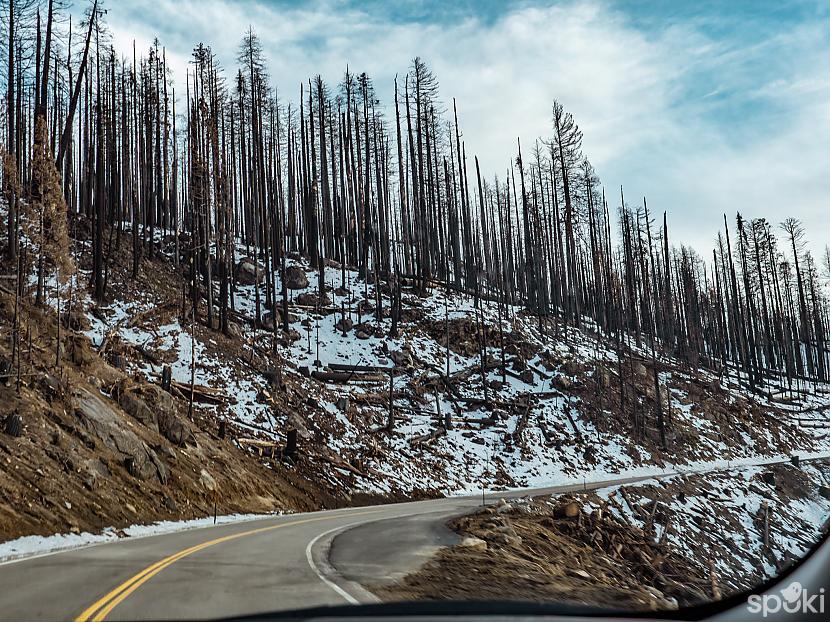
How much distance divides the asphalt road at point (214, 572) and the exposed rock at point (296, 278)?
29.6 m

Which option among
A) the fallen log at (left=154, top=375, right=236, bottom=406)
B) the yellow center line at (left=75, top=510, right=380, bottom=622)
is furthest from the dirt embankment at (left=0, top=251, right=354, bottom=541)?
the yellow center line at (left=75, top=510, right=380, bottom=622)

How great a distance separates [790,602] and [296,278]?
43123 millimetres

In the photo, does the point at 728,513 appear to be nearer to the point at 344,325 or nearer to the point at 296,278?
the point at 344,325

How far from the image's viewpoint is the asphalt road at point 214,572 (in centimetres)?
709

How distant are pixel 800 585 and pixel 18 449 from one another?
1776 centimetres

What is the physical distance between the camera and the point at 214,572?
928 centimetres

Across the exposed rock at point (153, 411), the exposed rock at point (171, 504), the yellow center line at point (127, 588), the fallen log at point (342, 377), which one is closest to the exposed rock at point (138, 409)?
the exposed rock at point (153, 411)

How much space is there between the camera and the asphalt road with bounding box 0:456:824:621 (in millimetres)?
7090

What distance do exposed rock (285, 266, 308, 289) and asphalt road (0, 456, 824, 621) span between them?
29.6 metres

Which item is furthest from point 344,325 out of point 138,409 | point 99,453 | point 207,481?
point 99,453

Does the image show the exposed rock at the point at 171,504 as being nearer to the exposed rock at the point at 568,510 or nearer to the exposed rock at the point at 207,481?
the exposed rock at the point at 207,481

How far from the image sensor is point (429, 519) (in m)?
17.3

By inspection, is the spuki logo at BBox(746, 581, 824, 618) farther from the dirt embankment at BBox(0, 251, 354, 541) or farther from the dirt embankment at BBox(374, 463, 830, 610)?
→ the dirt embankment at BBox(0, 251, 354, 541)

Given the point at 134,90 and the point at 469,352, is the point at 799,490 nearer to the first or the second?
the point at 469,352
